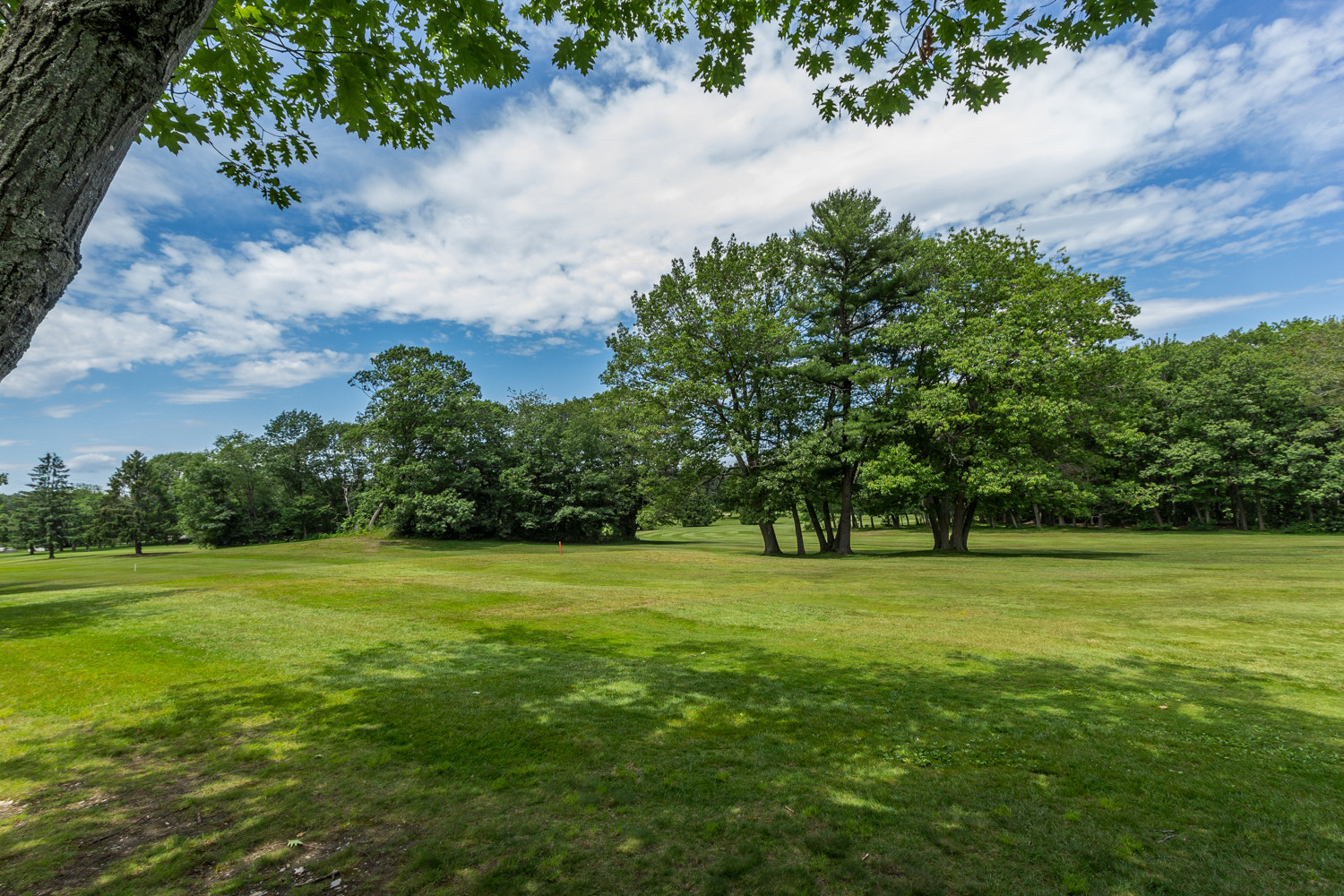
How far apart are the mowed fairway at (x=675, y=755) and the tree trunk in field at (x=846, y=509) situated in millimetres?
18570

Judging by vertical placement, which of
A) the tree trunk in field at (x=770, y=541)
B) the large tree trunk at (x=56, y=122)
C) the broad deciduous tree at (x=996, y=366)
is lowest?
the tree trunk in field at (x=770, y=541)

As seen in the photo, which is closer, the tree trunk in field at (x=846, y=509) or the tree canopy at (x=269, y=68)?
the tree canopy at (x=269, y=68)

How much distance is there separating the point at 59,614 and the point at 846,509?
1115 inches

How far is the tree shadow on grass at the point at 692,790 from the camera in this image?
9.62 feet

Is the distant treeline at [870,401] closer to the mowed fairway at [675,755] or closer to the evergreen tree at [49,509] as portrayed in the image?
the mowed fairway at [675,755]

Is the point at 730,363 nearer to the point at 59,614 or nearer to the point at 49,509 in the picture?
the point at 59,614

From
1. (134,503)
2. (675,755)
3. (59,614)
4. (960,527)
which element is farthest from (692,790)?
(134,503)

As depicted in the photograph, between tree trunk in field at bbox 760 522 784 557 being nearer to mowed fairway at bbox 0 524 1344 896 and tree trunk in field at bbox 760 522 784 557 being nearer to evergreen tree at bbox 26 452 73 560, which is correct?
mowed fairway at bbox 0 524 1344 896

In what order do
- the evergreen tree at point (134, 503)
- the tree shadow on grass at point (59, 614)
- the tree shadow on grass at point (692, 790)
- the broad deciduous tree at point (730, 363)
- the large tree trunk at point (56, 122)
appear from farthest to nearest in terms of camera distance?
the evergreen tree at point (134, 503) → the broad deciduous tree at point (730, 363) → the tree shadow on grass at point (59, 614) → the tree shadow on grass at point (692, 790) → the large tree trunk at point (56, 122)

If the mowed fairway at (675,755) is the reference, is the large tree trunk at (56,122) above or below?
above

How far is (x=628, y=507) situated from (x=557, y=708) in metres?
44.6

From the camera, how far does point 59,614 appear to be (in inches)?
435

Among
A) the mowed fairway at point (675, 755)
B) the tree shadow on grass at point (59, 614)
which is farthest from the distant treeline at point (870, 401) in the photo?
the tree shadow on grass at point (59, 614)

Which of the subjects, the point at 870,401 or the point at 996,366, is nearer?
the point at 996,366
